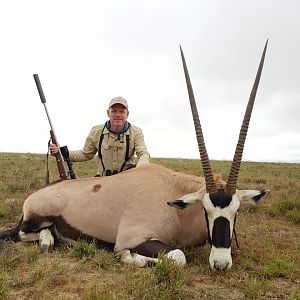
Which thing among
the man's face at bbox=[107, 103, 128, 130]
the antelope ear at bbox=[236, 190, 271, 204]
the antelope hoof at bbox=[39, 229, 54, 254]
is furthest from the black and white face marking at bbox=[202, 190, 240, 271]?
A: the man's face at bbox=[107, 103, 128, 130]

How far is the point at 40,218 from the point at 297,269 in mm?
3179

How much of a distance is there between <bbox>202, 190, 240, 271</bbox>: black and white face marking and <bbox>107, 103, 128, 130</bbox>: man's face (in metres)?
3.12

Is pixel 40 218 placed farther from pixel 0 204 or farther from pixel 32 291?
pixel 0 204

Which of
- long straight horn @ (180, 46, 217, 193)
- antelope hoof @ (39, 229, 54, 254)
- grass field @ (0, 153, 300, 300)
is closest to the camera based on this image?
grass field @ (0, 153, 300, 300)

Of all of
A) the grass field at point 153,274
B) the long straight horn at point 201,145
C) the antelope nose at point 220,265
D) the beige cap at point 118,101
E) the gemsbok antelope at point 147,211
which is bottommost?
the grass field at point 153,274

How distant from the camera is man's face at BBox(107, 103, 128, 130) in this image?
293 inches

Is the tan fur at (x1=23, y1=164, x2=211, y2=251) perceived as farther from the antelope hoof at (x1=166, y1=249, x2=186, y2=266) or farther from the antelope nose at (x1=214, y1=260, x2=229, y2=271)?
the antelope nose at (x1=214, y1=260, x2=229, y2=271)

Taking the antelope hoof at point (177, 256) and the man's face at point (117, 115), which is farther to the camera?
the man's face at point (117, 115)

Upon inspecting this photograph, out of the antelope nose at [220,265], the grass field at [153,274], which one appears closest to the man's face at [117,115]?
the grass field at [153,274]

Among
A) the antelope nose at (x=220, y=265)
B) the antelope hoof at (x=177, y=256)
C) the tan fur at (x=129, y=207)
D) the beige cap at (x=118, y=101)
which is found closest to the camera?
the antelope nose at (x=220, y=265)

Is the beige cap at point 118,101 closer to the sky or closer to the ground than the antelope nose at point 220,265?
closer to the sky

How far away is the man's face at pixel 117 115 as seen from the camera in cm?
744

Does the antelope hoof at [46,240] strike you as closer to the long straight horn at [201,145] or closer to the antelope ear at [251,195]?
the long straight horn at [201,145]

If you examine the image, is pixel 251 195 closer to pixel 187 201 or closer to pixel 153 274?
pixel 187 201
